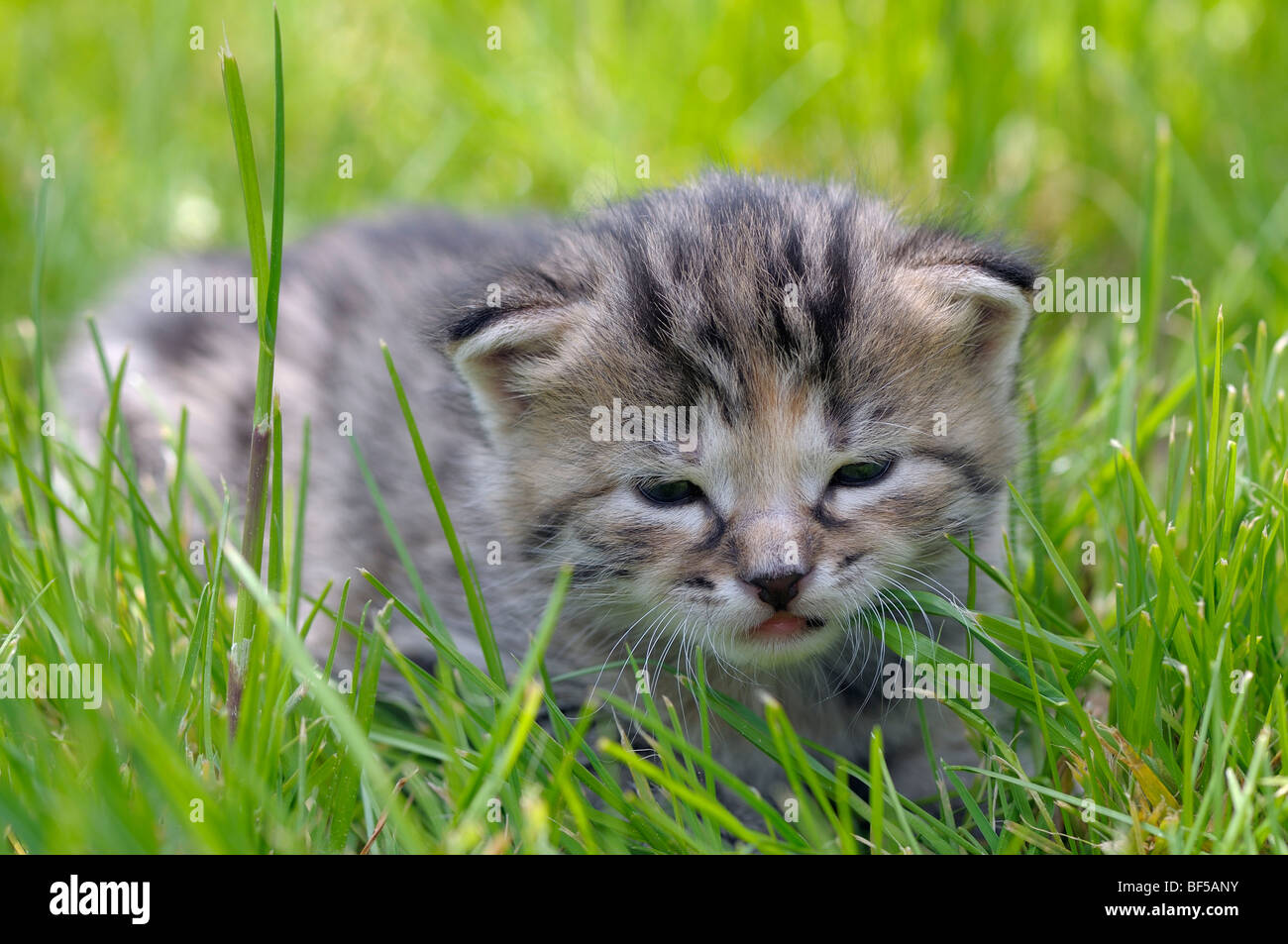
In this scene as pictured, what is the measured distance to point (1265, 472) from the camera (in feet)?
8.91

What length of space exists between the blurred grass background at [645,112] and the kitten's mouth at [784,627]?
2241 millimetres

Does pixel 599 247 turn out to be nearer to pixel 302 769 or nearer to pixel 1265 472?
pixel 302 769

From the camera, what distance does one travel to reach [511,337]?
96.2 inches

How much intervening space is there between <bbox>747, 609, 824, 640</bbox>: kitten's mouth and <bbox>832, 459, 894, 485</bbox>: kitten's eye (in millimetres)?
279

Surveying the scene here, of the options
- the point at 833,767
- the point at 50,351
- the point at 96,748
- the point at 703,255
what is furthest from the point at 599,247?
the point at 50,351

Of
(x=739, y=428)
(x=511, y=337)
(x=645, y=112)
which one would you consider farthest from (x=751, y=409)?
(x=645, y=112)

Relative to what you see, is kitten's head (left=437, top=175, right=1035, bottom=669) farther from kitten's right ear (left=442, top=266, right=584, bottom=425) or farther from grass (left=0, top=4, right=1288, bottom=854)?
grass (left=0, top=4, right=1288, bottom=854)

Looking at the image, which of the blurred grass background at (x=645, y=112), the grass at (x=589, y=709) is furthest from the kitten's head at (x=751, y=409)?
the blurred grass background at (x=645, y=112)

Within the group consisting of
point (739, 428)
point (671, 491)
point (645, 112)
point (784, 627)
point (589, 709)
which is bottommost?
point (589, 709)

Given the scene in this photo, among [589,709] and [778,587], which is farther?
[778,587]

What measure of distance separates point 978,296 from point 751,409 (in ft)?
1.85

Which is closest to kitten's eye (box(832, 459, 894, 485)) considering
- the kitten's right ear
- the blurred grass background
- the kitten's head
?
the kitten's head

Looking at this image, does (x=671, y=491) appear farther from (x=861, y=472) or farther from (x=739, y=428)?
(x=861, y=472)
